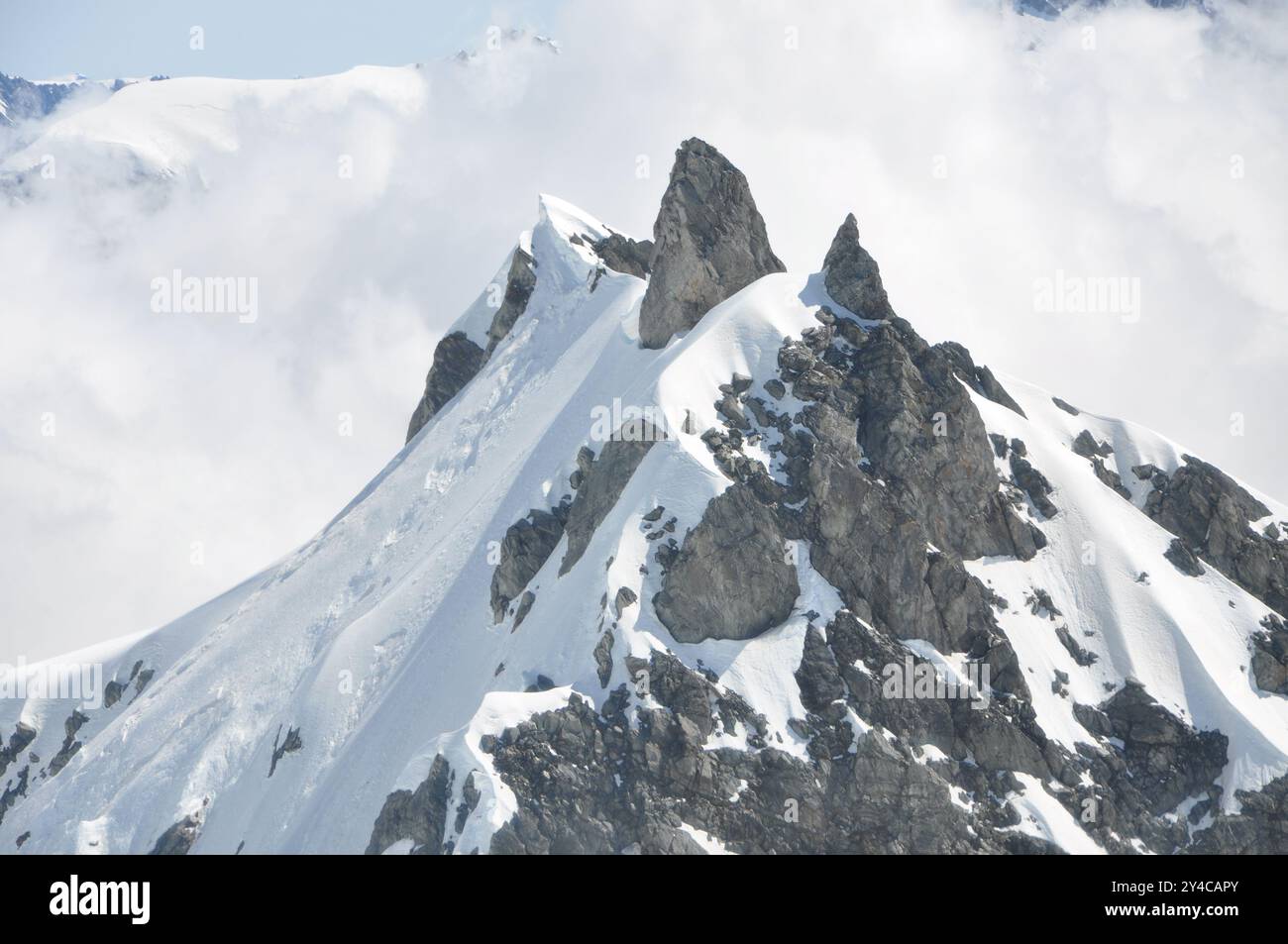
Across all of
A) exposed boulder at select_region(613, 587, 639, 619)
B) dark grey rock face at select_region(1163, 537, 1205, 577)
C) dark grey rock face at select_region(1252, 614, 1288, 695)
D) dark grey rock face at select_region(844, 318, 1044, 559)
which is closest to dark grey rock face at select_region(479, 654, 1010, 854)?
exposed boulder at select_region(613, 587, 639, 619)

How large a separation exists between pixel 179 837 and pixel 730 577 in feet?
174

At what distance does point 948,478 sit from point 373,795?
48699 mm

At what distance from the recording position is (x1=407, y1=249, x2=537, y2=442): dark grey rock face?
166m

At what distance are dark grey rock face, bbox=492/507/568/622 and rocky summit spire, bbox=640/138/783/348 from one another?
24.0 meters

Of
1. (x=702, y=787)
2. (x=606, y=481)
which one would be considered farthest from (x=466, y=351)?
(x=702, y=787)

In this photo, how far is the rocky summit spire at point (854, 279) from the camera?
391ft

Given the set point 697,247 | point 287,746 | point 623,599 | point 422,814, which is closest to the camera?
point 422,814

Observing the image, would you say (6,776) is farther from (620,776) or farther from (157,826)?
(620,776)

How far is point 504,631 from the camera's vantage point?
359 ft

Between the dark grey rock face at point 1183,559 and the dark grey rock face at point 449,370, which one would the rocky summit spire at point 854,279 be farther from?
the dark grey rock face at point 449,370

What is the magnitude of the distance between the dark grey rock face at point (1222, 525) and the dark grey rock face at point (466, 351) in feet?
250

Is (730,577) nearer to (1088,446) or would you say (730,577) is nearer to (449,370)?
(1088,446)
